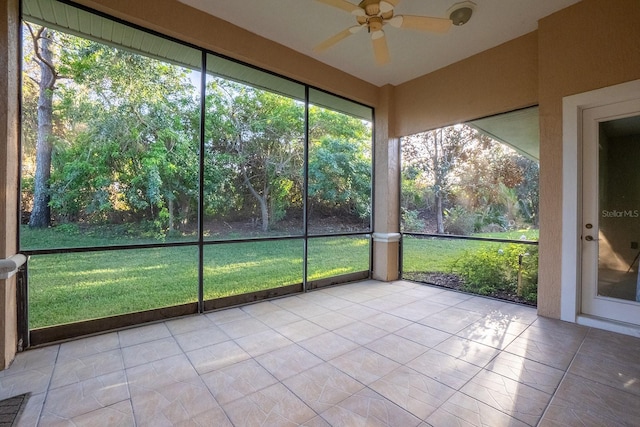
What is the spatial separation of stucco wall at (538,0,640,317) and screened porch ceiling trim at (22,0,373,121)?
262cm

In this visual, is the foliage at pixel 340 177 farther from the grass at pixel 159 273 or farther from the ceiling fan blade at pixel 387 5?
the ceiling fan blade at pixel 387 5

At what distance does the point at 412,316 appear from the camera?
3.06m

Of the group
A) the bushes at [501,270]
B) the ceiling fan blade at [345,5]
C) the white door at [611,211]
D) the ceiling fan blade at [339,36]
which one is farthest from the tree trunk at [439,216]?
the ceiling fan blade at [345,5]

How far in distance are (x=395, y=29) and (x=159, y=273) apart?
A: 468cm

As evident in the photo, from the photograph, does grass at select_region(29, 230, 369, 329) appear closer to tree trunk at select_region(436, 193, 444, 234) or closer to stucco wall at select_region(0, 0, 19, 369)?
stucco wall at select_region(0, 0, 19, 369)

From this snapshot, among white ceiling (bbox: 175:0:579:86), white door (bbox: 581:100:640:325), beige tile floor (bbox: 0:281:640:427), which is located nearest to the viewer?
beige tile floor (bbox: 0:281:640:427)

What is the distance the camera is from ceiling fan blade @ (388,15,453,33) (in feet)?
7.45

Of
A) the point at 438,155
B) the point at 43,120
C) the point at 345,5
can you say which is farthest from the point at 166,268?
the point at 438,155

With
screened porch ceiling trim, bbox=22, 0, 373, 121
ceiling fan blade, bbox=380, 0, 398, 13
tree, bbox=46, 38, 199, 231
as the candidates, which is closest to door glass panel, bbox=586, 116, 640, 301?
ceiling fan blade, bbox=380, 0, 398, 13

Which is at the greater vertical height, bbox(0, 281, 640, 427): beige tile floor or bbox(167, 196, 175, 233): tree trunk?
bbox(167, 196, 175, 233): tree trunk

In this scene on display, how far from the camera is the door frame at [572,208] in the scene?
2.79 m

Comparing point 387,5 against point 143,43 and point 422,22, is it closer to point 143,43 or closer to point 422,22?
point 422,22

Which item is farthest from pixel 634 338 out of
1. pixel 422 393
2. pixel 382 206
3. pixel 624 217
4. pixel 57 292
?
pixel 57 292

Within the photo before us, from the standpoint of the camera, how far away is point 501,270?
157 inches
